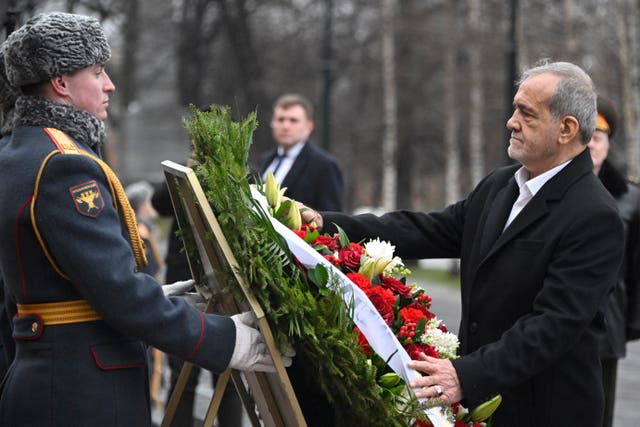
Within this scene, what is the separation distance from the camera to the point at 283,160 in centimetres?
703

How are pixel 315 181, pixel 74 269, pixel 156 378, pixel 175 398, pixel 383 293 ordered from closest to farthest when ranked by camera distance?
pixel 74 269 < pixel 383 293 < pixel 175 398 < pixel 315 181 < pixel 156 378

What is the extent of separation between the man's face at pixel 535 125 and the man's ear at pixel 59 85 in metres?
1.50

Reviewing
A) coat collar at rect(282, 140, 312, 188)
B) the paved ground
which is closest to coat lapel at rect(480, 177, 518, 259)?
the paved ground

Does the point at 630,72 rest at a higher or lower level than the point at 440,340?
lower

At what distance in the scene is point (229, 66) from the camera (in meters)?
22.5

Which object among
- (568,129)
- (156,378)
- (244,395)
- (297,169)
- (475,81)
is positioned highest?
(568,129)

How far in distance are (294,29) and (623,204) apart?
22.6m

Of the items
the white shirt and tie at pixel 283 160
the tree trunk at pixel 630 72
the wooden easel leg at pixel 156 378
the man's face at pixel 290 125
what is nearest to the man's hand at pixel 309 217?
the white shirt and tie at pixel 283 160

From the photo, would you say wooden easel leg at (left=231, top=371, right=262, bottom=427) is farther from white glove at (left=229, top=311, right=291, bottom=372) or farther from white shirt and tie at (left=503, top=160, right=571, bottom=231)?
white shirt and tie at (left=503, top=160, right=571, bottom=231)

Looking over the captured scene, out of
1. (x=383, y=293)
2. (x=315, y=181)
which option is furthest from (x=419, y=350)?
(x=315, y=181)

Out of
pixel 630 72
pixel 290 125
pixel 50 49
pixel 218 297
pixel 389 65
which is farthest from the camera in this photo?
pixel 389 65

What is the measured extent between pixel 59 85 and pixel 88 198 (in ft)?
1.32

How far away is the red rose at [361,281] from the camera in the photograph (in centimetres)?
306

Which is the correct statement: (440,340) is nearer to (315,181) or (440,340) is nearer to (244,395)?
(244,395)
